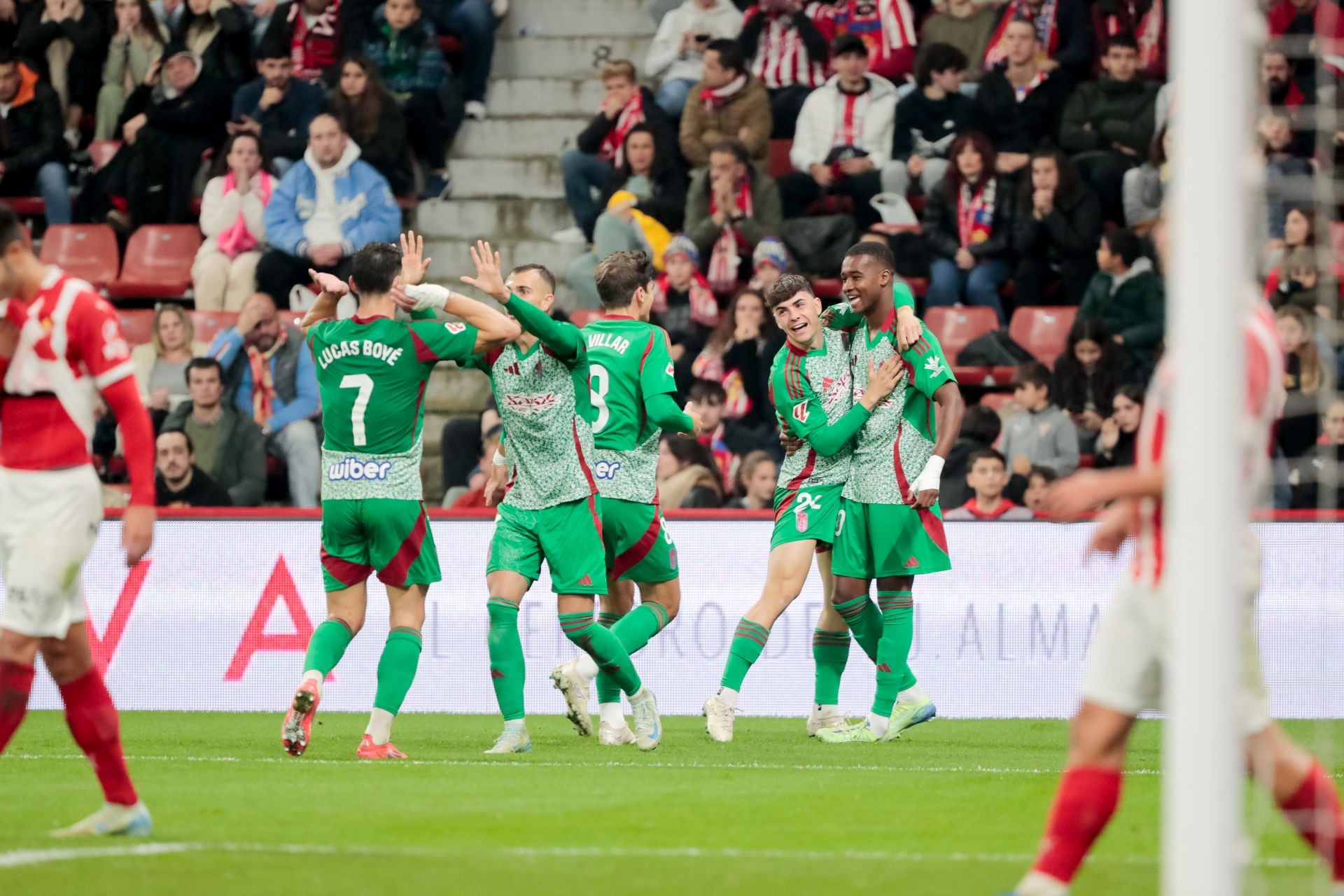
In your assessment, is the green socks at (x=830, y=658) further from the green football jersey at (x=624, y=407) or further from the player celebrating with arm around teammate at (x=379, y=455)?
the player celebrating with arm around teammate at (x=379, y=455)

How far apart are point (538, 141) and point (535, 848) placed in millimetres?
13587

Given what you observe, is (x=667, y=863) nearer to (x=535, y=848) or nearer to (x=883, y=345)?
(x=535, y=848)

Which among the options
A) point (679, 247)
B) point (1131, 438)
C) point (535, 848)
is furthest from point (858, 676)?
point (535, 848)

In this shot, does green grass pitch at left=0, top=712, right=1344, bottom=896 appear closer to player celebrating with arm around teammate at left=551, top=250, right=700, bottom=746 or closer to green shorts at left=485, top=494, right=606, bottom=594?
player celebrating with arm around teammate at left=551, top=250, right=700, bottom=746

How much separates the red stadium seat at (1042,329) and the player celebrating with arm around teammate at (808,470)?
549 cm

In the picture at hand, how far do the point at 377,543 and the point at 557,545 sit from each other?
89 cm

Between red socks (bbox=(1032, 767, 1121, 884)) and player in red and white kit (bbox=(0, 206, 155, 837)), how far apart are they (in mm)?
3144

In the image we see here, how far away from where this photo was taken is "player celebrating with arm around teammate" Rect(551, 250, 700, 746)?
10.3 meters

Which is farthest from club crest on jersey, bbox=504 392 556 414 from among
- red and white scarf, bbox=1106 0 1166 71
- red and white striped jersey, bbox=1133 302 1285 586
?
red and white scarf, bbox=1106 0 1166 71

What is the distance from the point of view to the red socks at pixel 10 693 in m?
6.56

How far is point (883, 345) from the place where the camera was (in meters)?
10.7

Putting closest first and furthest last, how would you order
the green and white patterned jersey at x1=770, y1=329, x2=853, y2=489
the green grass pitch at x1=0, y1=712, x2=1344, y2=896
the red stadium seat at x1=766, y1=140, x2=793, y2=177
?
1. the green grass pitch at x1=0, y1=712, x2=1344, y2=896
2. the green and white patterned jersey at x1=770, y1=329, x2=853, y2=489
3. the red stadium seat at x1=766, y1=140, x2=793, y2=177

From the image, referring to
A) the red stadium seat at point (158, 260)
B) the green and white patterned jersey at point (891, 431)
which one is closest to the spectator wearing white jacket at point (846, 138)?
the red stadium seat at point (158, 260)

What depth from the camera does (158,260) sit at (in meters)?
18.4
